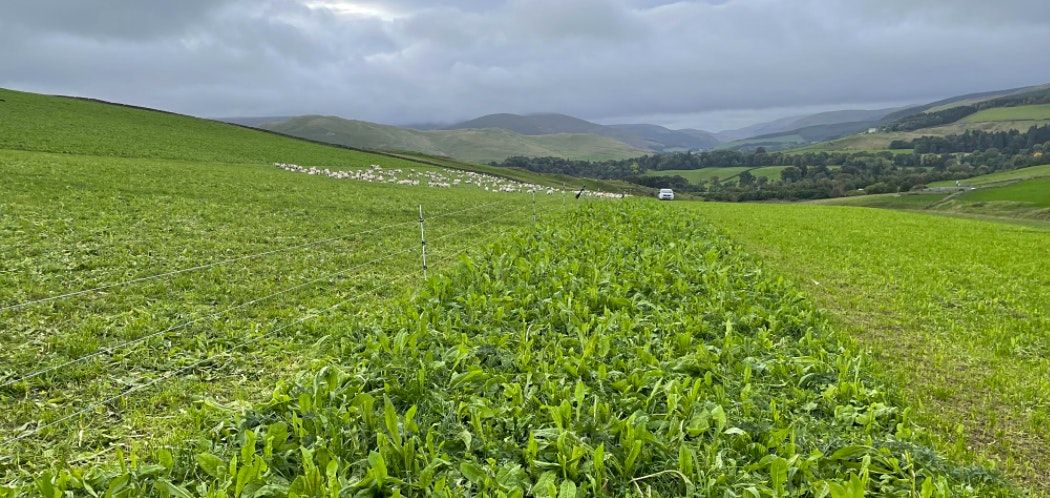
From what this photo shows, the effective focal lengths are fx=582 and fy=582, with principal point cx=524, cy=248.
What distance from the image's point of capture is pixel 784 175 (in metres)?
137

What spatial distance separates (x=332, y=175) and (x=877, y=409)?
41.1 meters

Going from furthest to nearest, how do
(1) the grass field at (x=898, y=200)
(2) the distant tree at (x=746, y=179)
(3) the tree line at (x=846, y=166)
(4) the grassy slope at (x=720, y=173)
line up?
(4) the grassy slope at (x=720, y=173) < (2) the distant tree at (x=746, y=179) < (3) the tree line at (x=846, y=166) < (1) the grass field at (x=898, y=200)

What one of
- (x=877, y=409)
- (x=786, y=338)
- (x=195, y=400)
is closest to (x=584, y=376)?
(x=877, y=409)

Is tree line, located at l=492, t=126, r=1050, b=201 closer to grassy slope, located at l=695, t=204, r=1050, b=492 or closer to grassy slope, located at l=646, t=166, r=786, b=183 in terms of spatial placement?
grassy slope, located at l=646, t=166, r=786, b=183

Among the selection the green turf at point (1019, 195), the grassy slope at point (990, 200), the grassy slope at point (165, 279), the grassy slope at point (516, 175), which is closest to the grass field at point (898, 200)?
the grassy slope at point (990, 200)

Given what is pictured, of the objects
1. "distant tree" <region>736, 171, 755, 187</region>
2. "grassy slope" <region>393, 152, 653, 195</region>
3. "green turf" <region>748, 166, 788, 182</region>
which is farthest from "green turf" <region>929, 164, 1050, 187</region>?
"grassy slope" <region>393, 152, 653, 195</region>

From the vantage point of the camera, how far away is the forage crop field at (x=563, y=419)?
3.94 metres

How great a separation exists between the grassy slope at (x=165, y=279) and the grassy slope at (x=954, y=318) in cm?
747

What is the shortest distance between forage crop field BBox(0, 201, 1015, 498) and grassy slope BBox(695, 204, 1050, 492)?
38.1 inches

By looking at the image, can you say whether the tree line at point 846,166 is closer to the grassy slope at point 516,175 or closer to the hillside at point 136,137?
the grassy slope at point 516,175

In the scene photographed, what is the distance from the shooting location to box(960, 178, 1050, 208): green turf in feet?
205

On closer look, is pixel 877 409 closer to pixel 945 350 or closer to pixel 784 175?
pixel 945 350

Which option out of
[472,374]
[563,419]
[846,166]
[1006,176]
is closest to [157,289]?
[472,374]

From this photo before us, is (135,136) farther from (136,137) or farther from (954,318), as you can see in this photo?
(954,318)
